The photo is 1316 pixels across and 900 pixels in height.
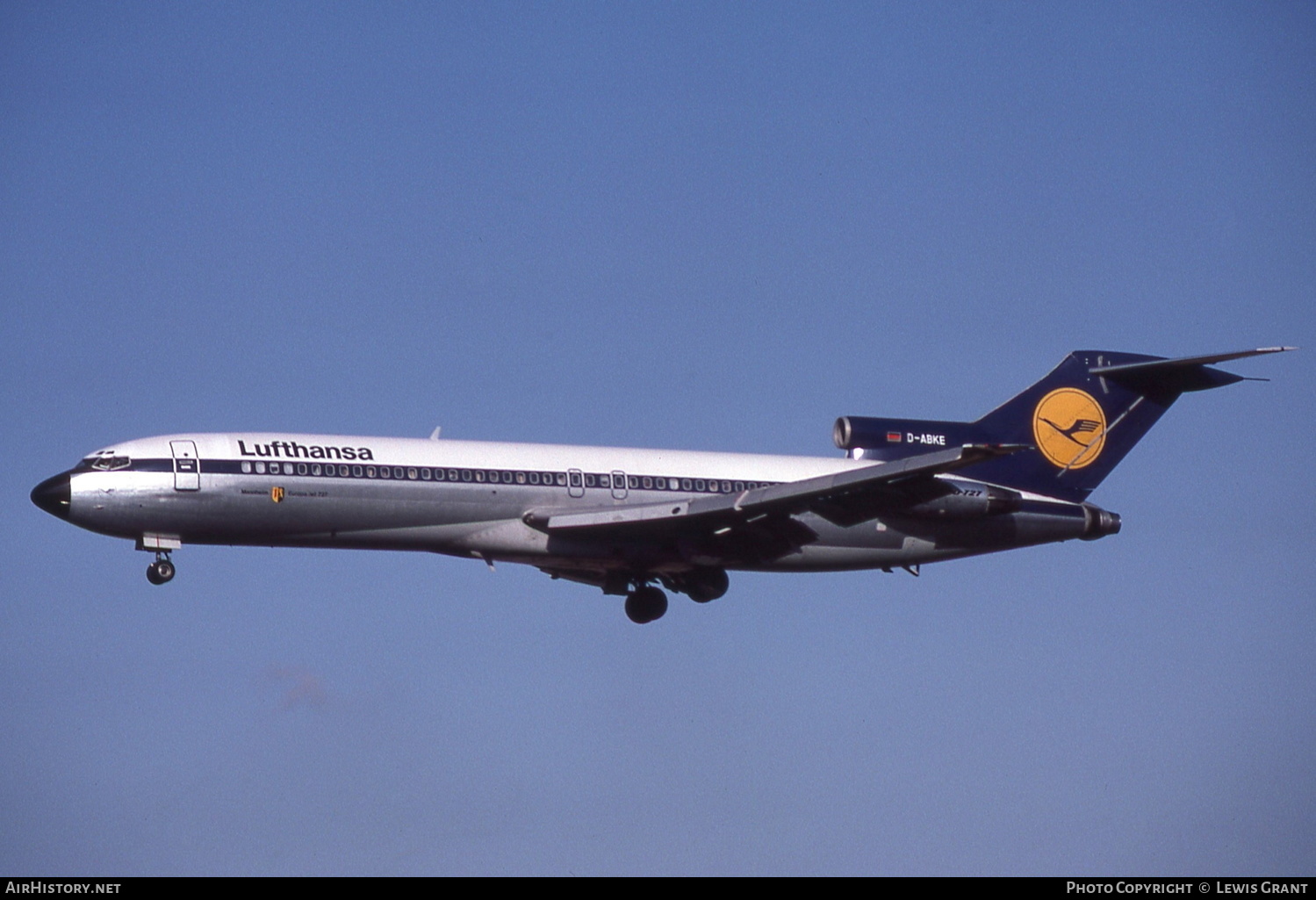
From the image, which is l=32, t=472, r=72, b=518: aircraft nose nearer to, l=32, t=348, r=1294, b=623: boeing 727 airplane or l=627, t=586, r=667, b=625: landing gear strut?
l=32, t=348, r=1294, b=623: boeing 727 airplane

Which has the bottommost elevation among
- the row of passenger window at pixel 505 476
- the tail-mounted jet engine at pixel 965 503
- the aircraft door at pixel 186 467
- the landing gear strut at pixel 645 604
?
the landing gear strut at pixel 645 604

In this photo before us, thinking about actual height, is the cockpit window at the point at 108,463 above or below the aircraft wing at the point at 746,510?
above

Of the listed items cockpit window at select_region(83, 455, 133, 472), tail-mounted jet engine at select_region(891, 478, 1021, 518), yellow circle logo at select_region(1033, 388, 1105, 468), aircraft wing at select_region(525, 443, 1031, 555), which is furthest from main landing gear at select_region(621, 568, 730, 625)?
cockpit window at select_region(83, 455, 133, 472)

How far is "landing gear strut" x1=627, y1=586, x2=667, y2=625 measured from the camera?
44844 mm

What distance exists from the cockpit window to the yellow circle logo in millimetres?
23571

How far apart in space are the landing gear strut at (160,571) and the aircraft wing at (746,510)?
812 cm

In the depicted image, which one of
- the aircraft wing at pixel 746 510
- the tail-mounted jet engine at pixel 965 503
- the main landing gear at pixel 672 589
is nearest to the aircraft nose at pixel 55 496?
the aircraft wing at pixel 746 510

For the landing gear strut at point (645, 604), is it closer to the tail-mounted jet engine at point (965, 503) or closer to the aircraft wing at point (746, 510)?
the aircraft wing at point (746, 510)

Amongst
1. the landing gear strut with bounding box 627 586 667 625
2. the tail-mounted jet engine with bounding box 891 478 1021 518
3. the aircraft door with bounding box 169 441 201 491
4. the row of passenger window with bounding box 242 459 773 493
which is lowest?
the landing gear strut with bounding box 627 586 667 625

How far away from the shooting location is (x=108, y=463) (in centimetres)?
3903

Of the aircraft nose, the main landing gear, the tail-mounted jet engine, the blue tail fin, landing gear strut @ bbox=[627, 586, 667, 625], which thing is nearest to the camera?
the aircraft nose

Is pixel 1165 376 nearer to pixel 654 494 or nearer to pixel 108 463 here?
pixel 654 494

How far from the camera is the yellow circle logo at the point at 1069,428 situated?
47.1m

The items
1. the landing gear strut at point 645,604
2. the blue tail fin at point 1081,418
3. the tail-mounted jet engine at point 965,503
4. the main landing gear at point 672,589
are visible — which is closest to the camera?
the tail-mounted jet engine at point 965,503
